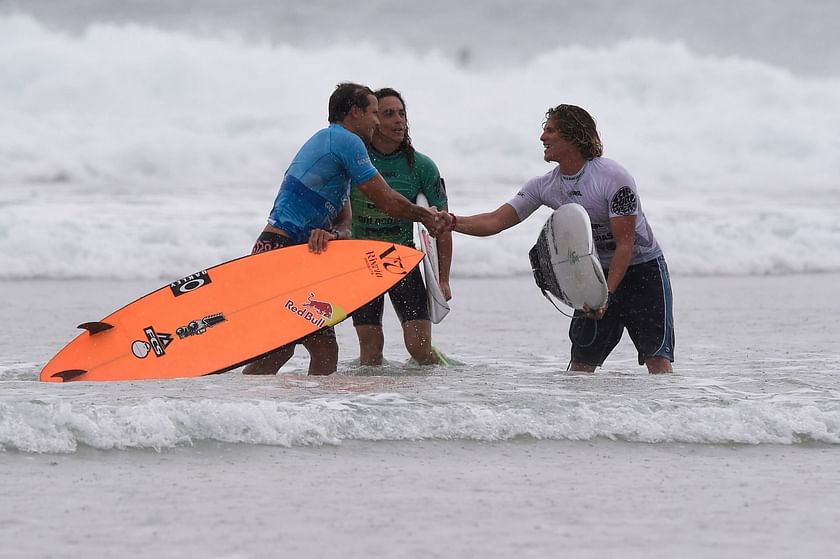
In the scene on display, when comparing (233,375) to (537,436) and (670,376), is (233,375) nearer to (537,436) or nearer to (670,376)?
(537,436)

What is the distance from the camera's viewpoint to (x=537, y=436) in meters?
4.16

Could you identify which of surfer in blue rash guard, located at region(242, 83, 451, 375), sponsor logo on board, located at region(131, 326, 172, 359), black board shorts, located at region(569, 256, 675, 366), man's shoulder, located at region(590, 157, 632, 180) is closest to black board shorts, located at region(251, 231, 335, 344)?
surfer in blue rash guard, located at region(242, 83, 451, 375)

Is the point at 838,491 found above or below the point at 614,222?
below

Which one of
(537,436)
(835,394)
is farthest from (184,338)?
(835,394)

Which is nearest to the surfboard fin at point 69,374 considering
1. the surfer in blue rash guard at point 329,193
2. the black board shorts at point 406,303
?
the surfer in blue rash guard at point 329,193

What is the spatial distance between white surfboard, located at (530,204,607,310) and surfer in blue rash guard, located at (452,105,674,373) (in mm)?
62

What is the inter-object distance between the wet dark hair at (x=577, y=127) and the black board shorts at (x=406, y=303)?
109 cm

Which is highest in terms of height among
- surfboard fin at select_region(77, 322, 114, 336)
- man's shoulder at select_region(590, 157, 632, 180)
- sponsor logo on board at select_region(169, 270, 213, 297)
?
man's shoulder at select_region(590, 157, 632, 180)

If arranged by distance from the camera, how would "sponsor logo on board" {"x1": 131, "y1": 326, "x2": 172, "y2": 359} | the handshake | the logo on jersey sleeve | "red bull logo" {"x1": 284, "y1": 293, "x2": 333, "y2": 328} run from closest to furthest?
the logo on jersey sleeve → "sponsor logo on board" {"x1": 131, "y1": 326, "x2": 172, "y2": 359} → "red bull logo" {"x1": 284, "y1": 293, "x2": 333, "y2": 328} → the handshake

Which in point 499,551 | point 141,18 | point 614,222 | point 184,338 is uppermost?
point 141,18

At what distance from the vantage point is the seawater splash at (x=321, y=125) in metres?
14.0

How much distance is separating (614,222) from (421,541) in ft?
7.56

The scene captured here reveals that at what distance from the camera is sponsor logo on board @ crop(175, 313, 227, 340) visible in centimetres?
516

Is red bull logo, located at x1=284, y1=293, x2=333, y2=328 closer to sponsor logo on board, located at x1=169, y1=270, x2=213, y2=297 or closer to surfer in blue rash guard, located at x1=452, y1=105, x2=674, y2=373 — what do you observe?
sponsor logo on board, located at x1=169, y1=270, x2=213, y2=297
